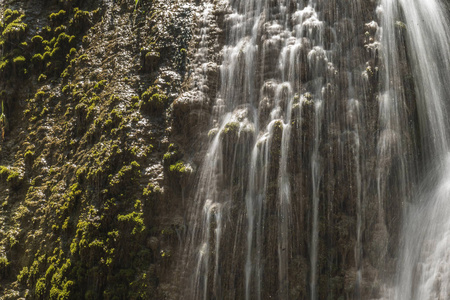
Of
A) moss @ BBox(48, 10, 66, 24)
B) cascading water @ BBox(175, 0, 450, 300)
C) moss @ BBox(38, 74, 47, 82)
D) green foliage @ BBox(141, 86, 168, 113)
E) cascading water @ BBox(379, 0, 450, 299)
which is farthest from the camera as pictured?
moss @ BBox(48, 10, 66, 24)

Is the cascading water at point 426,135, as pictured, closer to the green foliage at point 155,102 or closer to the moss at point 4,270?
the green foliage at point 155,102

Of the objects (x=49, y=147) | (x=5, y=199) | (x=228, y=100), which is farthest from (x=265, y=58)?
(x=5, y=199)

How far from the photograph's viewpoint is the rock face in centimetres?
562

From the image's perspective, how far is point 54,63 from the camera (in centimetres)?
762

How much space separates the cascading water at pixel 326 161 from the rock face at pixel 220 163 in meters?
0.02

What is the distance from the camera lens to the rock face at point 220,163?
18.4 feet

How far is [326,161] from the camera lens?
18.9ft

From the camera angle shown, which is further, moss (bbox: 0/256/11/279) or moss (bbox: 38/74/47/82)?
moss (bbox: 38/74/47/82)

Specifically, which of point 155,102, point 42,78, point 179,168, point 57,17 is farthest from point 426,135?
point 57,17

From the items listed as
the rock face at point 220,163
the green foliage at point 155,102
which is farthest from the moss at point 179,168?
the green foliage at point 155,102

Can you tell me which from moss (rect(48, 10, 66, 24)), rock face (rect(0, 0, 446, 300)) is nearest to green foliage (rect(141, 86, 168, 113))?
rock face (rect(0, 0, 446, 300))

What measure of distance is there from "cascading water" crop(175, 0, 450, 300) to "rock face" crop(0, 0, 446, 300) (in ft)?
0.06

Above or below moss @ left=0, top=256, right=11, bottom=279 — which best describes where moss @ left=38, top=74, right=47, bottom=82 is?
above

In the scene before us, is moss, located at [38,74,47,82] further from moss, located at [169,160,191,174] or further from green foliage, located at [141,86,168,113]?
moss, located at [169,160,191,174]
